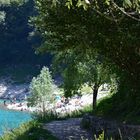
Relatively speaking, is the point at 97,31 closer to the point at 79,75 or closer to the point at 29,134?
the point at 29,134

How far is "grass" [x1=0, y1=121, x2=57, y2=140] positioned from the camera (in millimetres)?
17141

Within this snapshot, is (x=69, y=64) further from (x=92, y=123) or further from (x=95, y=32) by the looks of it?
(x=95, y=32)

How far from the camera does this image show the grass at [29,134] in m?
17.1

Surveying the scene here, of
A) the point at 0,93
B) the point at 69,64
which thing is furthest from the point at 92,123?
the point at 0,93

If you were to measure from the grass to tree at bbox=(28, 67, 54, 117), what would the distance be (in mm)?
43513

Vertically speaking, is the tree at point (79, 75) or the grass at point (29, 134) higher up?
the tree at point (79, 75)

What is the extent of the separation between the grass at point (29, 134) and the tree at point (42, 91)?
43513 millimetres

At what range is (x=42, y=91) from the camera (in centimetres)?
6550

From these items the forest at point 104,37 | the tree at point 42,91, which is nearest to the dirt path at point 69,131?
the forest at point 104,37

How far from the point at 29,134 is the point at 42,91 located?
157 ft

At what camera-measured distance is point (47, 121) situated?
22859 mm

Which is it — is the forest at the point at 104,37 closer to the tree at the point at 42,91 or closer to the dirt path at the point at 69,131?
the dirt path at the point at 69,131

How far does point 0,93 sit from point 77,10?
10016 centimetres

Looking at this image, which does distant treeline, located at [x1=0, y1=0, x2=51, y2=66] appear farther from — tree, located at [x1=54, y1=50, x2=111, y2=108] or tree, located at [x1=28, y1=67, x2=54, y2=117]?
tree, located at [x1=54, y1=50, x2=111, y2=108]
